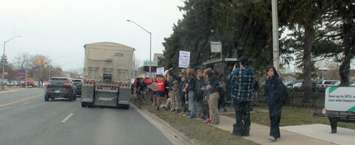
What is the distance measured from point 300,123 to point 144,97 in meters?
21.9

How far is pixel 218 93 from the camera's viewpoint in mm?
18234

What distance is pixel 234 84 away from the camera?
49.0ft

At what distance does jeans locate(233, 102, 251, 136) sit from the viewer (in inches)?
583

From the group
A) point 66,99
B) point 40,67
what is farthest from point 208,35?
point 40,67

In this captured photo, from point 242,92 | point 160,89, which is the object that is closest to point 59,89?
point 160,89

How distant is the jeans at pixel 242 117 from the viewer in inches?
583

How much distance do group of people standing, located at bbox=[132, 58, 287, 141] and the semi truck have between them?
305 centimetres

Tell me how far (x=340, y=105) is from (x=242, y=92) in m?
2.75

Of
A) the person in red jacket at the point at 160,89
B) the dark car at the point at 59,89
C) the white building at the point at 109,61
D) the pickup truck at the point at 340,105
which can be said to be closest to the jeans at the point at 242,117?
the pickup truck at the point at 340,105

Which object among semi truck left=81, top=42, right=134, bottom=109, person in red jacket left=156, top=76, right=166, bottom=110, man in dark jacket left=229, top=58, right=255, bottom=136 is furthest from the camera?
semi truck left=81, top=42, right=134, bottom=109

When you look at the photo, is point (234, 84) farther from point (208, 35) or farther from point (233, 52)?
point (208, 35)

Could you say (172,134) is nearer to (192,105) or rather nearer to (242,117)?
(242,117)

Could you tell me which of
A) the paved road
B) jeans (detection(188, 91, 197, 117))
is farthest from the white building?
jeans (detection(188, 91, 197, 117))

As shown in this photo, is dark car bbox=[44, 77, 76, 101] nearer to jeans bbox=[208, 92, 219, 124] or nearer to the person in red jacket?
the person in red jacket
